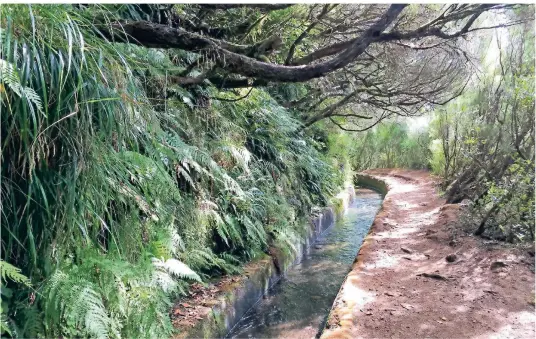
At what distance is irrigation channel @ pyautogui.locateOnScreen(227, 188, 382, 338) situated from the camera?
3963 mm

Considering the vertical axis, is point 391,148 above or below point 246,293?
above

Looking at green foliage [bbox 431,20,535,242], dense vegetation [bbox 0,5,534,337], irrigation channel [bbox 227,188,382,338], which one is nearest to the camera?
dense vegetation [bbox 0,5,534,337]

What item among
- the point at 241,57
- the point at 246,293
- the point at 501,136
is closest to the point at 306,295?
the point at 246,293

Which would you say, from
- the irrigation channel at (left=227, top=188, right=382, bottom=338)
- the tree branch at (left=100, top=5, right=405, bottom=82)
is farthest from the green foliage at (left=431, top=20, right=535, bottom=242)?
the tree branch at (left=100, top=5, right=405, bottom=82)

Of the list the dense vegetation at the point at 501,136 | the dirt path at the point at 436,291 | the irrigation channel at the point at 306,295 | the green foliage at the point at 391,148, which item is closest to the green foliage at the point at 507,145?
the dense vegetation at the point at 501,136

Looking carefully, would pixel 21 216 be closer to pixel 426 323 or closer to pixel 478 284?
pixel 426 323

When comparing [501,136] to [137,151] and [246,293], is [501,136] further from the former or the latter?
[137,151]

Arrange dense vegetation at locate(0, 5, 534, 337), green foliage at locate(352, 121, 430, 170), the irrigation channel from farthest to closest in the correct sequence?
green foliage at locate(352, 121, 430, 170) < the irrigation channel < dense vegetation at locate(0, 5, 534, 337)

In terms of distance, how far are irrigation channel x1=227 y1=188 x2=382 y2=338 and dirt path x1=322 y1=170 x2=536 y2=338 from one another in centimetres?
46

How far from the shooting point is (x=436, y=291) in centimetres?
412

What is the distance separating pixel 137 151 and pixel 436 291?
3748 millimetres

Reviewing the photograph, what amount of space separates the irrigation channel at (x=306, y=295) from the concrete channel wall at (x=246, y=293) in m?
0.10

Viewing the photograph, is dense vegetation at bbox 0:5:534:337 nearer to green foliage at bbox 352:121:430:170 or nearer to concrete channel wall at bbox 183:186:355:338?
concrete channel wall at bbox 183:186:355:338

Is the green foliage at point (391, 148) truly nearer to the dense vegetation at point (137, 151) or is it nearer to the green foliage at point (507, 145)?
the green foliage at point (507, 145)
